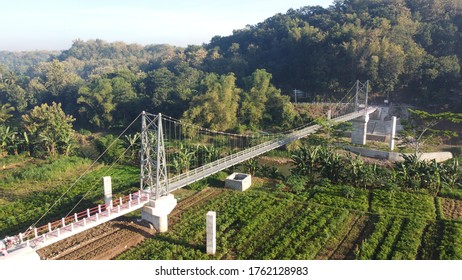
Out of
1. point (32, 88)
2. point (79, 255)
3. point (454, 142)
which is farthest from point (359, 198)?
point (32, 88)

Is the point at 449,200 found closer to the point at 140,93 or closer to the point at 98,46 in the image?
the point at 140,93

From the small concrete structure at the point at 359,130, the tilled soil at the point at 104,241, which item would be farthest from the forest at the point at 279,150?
the small concrete structure at the point at 359,130

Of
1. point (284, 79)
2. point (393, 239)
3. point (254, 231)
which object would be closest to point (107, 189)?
point (254, 231)

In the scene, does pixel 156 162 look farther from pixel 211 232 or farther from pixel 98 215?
pixel 211 232

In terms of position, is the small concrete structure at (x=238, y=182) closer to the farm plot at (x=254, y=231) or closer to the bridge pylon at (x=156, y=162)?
the farm plot at (x=254, y=231)

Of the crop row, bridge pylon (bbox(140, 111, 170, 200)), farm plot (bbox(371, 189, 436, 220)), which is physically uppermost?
bridge pylon (bbox(140, 111, 170, 200))

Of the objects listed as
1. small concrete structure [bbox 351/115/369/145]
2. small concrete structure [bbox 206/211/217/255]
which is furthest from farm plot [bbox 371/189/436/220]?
small concrete structure [bbox 351/115/369/145]

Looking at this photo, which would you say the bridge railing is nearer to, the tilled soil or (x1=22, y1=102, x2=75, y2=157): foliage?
the tilled soil
